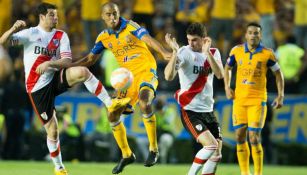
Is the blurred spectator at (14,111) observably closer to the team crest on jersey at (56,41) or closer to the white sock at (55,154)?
the white sock at (55,154)

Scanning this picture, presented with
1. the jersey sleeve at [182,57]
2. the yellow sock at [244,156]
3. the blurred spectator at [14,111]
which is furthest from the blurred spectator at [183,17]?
the jersey sleeve at [182,57]

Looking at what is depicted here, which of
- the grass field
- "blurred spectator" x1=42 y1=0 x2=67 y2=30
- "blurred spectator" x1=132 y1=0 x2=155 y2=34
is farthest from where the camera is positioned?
"blurred spectator" x1=132 y1=0 x2=155 y2=34

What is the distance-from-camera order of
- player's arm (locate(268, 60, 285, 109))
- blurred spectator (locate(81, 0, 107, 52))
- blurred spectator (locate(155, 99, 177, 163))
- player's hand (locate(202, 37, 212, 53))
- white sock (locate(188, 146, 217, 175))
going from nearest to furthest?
player's hand (locate(202, 37, 212, 53)), white sock (locate(188, 146, 217, 175)), player's arm (locate(268, 60, 285, 109)), blurred spectator (locate(155, 99, 177, 163)), blurred spectator (locate(81, 0, 107, 52))

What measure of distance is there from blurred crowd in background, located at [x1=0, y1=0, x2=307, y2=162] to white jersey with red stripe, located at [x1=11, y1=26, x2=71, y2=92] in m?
7.38

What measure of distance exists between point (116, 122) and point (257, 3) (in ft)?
27.3

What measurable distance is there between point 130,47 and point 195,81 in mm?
1460

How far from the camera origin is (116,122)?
14.9 meters

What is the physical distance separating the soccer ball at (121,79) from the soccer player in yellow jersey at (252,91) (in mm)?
2527

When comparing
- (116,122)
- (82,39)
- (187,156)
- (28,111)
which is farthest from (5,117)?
(116,122)

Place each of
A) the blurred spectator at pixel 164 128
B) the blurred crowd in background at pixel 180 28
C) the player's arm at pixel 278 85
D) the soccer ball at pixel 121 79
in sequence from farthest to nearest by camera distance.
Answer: the blurred spectator at pixel 164 128 → the blurred crowd in background at pixel 180 28 → the player's arm at pixel 278 85 → the soccer ball at pixel 121 79

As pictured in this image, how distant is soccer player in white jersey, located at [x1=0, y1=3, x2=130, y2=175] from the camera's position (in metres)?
14.3

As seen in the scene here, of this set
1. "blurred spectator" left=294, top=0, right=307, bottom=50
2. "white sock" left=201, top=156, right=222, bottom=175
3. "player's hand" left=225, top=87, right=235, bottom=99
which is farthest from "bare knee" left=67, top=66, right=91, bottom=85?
"blurred spectator" left=294, top=0, right=307, bottom=50

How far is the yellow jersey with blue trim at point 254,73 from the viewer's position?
16062mm

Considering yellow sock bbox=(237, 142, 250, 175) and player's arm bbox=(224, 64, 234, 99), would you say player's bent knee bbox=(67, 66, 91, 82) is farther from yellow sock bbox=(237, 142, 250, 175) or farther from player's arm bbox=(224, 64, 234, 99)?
yellow sock bbox=(237, 142, 250, 175)
